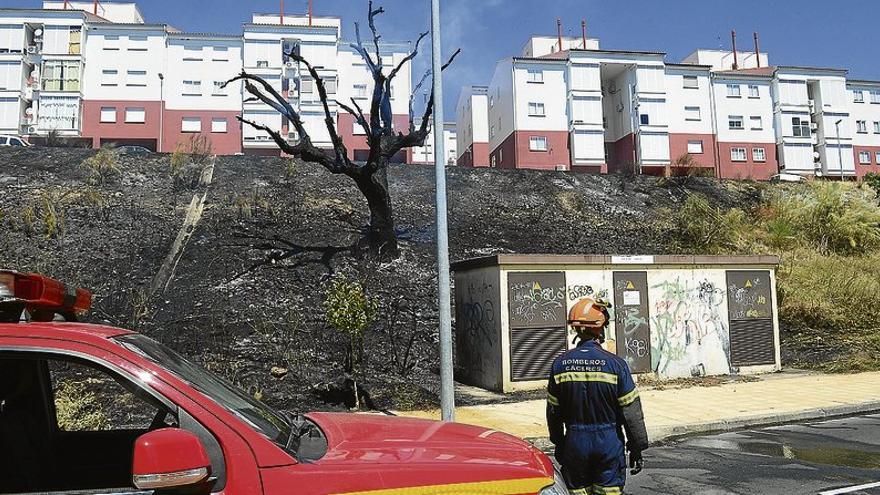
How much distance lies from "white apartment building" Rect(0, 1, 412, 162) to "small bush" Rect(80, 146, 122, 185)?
2411cm

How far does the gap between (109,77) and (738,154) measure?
47735 mm

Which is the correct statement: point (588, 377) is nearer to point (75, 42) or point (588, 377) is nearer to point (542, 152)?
point (542, 152)

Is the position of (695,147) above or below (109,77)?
below

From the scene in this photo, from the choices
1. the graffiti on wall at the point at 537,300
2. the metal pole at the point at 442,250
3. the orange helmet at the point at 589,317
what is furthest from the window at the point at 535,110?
the orange helmet at the point at 589,317

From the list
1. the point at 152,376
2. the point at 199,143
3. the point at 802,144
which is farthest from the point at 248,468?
the point at 802,144

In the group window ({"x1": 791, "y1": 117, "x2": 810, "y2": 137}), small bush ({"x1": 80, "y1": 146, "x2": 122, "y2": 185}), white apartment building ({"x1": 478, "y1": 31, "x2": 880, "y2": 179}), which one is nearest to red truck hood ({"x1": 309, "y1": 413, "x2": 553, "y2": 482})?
small bush ({"x1": 80, "y1": 146, "x2": 122, "y2": 185})

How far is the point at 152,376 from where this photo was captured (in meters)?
2.33

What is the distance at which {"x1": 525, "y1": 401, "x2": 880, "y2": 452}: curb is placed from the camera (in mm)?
9102

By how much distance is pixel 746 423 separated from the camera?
991cm

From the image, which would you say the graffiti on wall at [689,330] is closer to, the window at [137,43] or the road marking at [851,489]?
the road marking at [851,489]

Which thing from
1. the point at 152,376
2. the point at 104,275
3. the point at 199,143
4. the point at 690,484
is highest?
the point at 199,143

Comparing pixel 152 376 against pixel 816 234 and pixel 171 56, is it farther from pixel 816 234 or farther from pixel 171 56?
pixel 171 56

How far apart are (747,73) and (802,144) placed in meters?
7.18

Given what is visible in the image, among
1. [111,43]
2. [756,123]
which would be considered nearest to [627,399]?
[111,43]
